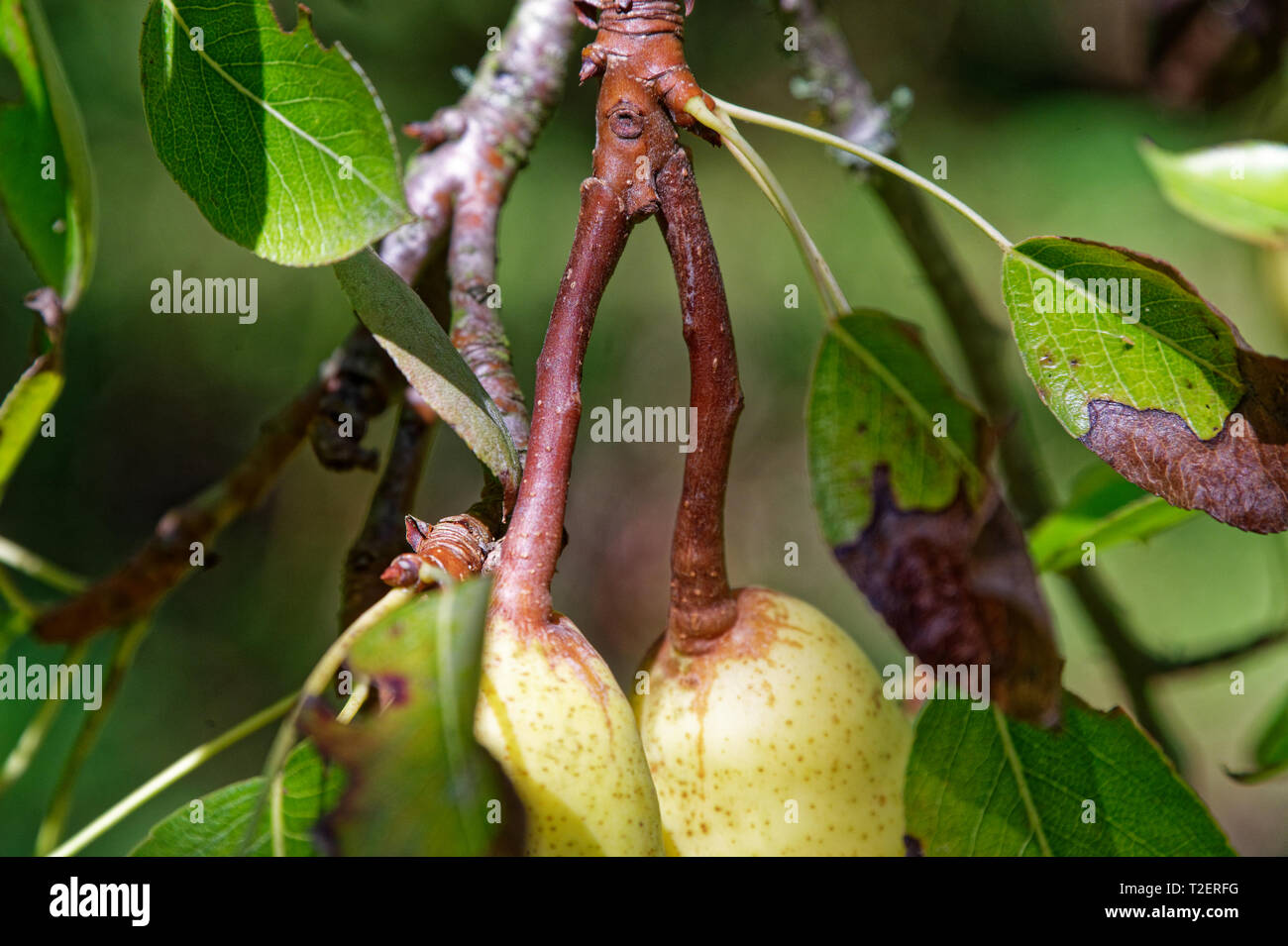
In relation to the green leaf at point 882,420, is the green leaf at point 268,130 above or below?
above

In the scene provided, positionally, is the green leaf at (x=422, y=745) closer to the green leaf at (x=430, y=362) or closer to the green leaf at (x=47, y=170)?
the green leaf at (x=430, y=362)

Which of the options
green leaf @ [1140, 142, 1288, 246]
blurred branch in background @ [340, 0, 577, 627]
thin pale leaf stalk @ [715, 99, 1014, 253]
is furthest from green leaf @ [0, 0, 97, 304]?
green leaf @ [1140, 142, 1288, 246]

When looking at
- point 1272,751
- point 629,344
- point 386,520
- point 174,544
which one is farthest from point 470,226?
point 629,344

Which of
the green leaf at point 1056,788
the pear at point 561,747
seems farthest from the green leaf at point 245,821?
the green leaf at point 1056,788

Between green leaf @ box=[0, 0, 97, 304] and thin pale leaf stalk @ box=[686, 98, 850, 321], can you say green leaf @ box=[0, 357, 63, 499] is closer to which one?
green leaf @ box=[0, 0, 97, 304]
